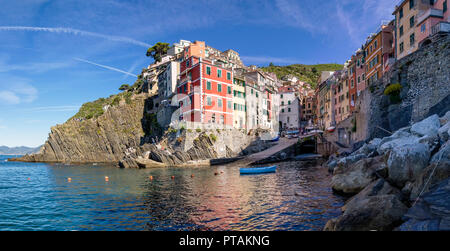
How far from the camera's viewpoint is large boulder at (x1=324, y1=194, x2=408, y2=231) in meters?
9.54

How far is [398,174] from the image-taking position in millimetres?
14359

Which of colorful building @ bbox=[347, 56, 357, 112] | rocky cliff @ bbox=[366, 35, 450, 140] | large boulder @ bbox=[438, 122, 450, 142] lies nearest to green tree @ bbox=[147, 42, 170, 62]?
colorful building @ bbox=[347, 56, 357, 112]

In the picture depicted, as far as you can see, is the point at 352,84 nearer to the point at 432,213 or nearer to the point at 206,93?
the point at 206,93

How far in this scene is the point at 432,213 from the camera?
8.89m

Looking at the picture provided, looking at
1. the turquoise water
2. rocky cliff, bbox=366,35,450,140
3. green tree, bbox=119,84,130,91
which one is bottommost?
the turquoise water

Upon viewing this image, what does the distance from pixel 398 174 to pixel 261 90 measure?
205 ft

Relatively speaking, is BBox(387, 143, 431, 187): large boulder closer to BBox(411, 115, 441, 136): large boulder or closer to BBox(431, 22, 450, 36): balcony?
BBox(411, 115, 441, 136): large boulder

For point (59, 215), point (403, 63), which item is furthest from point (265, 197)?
point (403, 63)

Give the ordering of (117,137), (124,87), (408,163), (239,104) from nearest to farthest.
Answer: (408,163)
(239,104)
(117,137)
(124,87)

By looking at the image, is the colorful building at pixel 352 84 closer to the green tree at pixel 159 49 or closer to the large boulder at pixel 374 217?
the large boulder at pixel 374 217

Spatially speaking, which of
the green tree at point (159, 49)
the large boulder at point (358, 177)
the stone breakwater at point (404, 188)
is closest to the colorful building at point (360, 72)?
the stone breakwater at point (404, 188)

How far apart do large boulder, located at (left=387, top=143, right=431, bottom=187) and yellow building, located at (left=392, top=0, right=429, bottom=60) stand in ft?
86.9

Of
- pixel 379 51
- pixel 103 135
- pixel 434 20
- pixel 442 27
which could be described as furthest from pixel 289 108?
pixel 442 27

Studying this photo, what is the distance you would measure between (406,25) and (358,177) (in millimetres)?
31032
